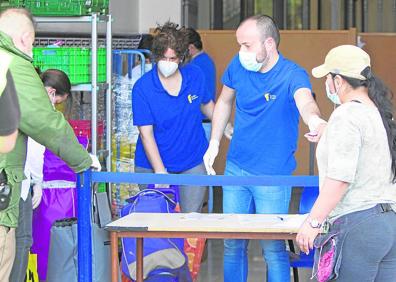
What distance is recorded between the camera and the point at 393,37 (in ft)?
31.8

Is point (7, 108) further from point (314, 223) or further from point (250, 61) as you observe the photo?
point (250, 61)

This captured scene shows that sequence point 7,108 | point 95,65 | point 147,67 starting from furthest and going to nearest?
point 147,67 < point 95,65 < point 7,108

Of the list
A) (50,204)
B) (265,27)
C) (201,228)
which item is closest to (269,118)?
(265,27)

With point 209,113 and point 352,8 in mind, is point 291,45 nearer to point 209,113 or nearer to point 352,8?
point 209,113

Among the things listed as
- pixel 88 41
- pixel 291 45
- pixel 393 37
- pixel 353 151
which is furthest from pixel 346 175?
pixel 393 37

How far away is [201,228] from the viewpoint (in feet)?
13.2

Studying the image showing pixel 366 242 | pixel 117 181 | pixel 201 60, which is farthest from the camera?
pixel 201 60

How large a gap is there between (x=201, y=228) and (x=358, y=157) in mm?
968

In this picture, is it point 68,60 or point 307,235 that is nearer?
point 307,235

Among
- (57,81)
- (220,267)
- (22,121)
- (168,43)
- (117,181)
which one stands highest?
(168,43)

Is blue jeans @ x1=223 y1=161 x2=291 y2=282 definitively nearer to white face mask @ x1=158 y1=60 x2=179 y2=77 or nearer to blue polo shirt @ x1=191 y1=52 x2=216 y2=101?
white face mask @ x1=158 y1=60 x2=179 y2=77

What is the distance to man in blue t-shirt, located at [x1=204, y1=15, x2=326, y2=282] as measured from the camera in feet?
14.9

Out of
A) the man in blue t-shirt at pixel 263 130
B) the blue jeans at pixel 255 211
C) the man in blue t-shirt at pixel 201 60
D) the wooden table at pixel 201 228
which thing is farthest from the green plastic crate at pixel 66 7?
the wooden table at pixel 201 228

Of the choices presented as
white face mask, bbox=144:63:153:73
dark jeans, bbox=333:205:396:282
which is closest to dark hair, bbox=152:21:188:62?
white face mask, bbox=144:63:153:73
